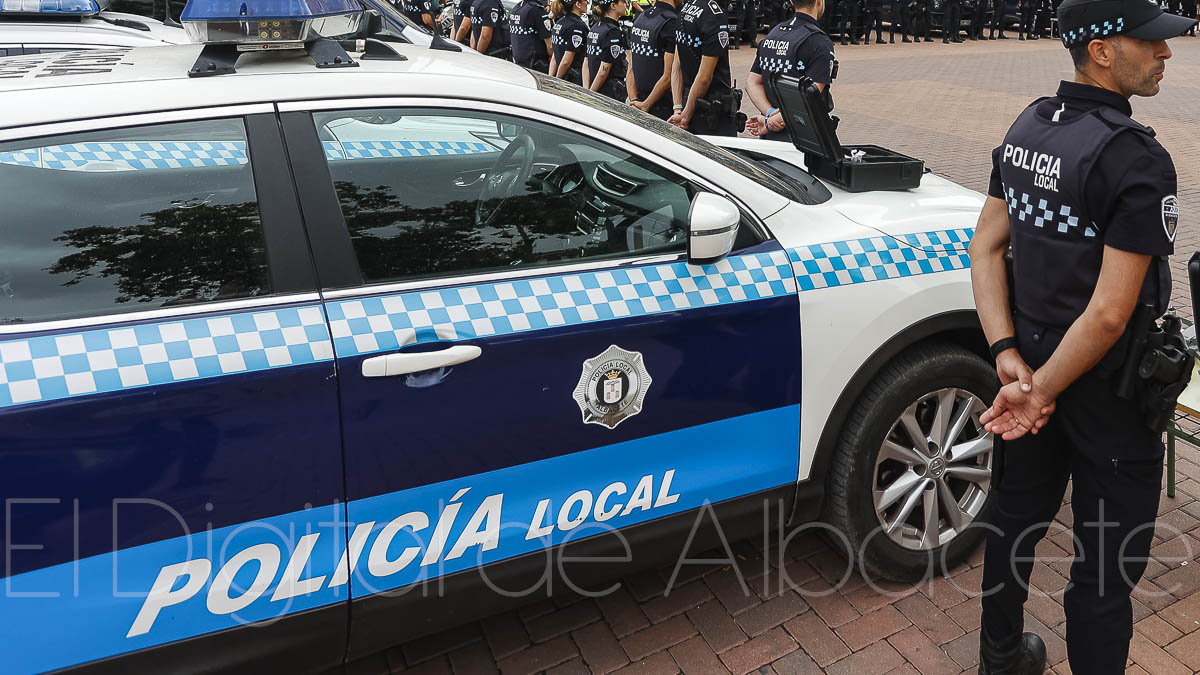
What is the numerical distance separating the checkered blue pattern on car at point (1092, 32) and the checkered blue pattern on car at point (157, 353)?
1.69 metres

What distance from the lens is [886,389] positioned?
2770mm

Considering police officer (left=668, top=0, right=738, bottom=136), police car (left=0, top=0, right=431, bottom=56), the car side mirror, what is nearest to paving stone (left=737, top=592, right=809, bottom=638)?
the car side mirror

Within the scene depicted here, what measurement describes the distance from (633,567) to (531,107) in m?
1.22

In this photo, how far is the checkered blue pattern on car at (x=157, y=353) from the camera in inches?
73.2

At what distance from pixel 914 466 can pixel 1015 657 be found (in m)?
0.60

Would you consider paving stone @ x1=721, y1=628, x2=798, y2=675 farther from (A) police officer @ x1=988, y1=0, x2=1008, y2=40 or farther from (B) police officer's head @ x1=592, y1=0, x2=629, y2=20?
(A) police officer @ x1=988, y1=0, x2=1008, y2=40

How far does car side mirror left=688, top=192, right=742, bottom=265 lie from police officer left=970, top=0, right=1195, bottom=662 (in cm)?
61

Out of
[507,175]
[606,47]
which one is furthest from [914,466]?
[606,47]

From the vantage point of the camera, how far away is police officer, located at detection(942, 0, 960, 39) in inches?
861

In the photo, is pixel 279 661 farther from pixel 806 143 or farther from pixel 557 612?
pixel 806 143

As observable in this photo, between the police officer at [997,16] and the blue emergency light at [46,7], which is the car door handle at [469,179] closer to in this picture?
the blue emergency light at [46,7]

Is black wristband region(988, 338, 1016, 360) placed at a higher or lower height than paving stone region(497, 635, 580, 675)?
higher

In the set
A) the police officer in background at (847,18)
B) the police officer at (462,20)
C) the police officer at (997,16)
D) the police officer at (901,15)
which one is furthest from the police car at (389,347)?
the police officer at (997,16)

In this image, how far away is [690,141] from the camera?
9.12 ft
